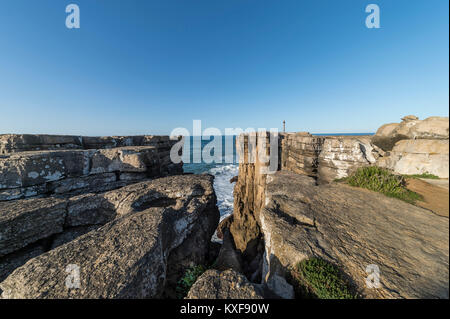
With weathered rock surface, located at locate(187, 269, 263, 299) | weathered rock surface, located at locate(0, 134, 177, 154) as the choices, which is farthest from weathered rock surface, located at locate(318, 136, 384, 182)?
weathered rock surface, located at locate(0, 134, 177, 154)

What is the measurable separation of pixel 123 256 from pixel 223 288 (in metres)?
1.72

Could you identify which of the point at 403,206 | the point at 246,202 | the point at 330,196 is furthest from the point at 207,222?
the point at 246,202

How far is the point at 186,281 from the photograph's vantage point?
10.5 feet

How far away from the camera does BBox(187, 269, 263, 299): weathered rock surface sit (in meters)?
1.97

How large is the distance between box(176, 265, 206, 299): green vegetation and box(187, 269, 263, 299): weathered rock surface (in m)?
1.34

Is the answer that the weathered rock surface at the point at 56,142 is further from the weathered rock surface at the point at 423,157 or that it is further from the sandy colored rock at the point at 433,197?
the sandy colored rock at the point at 433,197

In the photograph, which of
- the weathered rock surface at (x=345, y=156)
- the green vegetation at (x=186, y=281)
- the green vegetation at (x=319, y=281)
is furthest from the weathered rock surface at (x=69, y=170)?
the weathered rock surface at (x=345, y=156)

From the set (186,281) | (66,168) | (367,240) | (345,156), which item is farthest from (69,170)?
(345,156)

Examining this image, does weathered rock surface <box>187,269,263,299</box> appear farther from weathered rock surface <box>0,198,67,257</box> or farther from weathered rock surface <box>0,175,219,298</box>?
weathered rock surface <box>0,198,67,257</box>

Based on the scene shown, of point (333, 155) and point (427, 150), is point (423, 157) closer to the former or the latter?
point (427, 150)

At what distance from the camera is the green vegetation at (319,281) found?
6.27ft

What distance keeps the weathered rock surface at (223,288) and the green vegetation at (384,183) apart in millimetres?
3480

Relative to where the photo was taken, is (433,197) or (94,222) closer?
(433,197)

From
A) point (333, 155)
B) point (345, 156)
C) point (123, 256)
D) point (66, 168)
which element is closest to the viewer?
point (123, 256)
